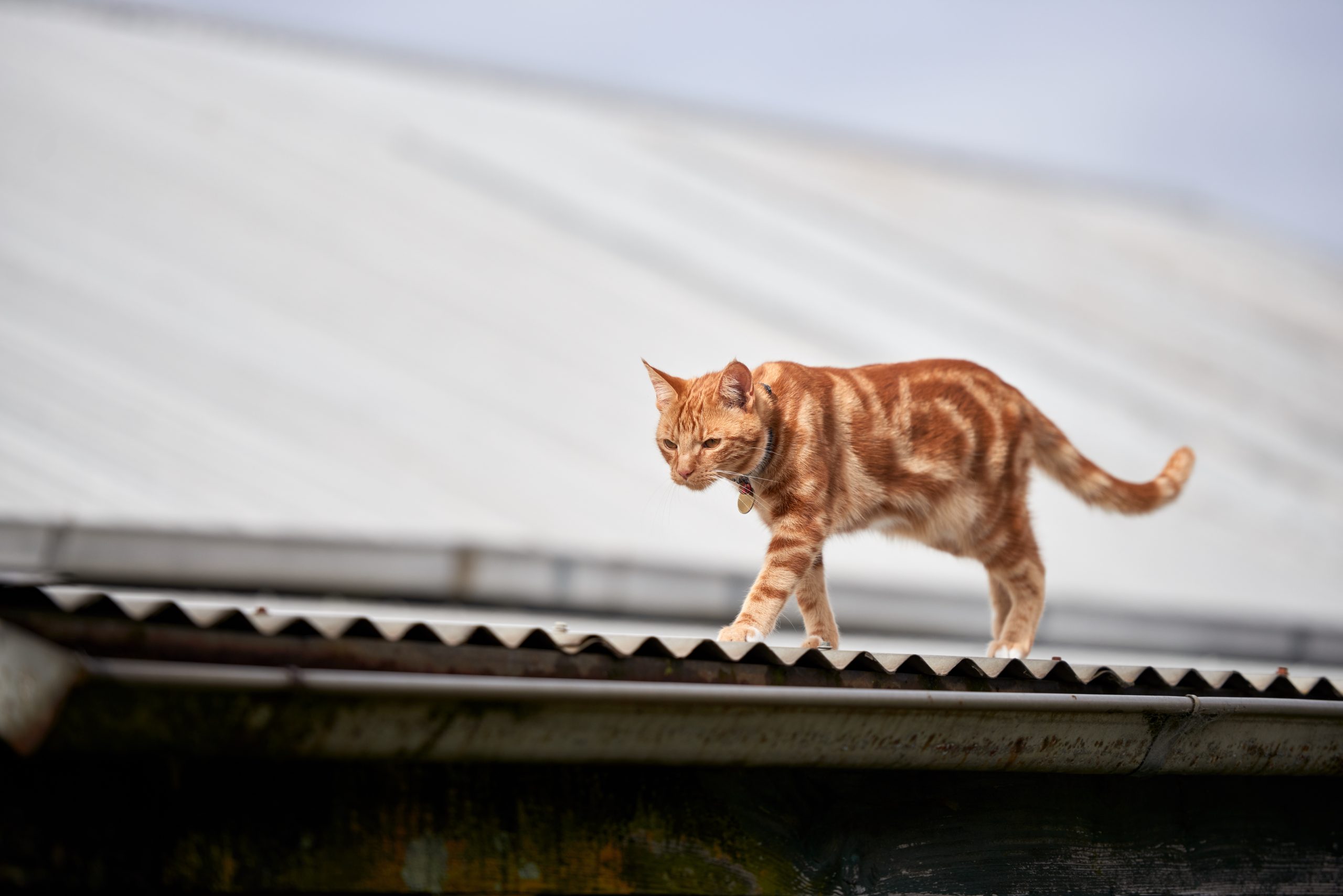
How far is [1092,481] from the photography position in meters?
3.50

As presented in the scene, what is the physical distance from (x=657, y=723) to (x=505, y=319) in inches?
302

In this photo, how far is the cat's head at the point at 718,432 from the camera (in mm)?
2703

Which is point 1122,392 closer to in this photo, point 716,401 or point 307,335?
point 307,335

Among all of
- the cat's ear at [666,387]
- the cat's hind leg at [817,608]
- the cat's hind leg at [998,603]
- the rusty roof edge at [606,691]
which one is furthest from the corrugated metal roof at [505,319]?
the rusty roof edge at [606,691]

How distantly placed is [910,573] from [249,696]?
5.98m

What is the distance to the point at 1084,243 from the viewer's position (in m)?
16.5

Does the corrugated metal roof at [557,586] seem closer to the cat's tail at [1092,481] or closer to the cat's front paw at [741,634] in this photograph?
the cat's tail at [1092,481]

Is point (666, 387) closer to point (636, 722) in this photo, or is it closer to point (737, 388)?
point (737, 388)

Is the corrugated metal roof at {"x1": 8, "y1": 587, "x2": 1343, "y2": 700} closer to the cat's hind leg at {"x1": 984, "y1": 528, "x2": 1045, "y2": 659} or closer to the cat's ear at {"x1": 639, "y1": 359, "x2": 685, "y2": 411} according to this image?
the cat's hind leg at {"x1": 984, "y1": 528, "x2": 1045, "y2": 659}

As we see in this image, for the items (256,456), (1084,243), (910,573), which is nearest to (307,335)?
(256,456)

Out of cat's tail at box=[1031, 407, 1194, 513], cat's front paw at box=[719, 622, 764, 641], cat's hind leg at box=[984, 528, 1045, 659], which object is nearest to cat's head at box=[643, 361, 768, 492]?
cat's front paw at box=[719, 622, 764, 641]

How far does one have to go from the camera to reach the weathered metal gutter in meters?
1.89

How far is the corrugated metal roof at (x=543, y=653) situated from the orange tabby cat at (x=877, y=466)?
0.74ft

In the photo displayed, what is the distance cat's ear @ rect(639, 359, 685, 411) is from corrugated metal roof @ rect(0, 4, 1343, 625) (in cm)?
390
